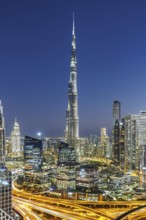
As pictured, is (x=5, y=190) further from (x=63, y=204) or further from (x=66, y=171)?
(x=66, y=171)

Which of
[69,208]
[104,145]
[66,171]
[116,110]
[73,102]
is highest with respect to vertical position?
[73,102]

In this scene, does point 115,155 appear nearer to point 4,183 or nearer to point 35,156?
point 35,156

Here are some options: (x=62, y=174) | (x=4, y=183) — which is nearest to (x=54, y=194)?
(x=62, y=174)

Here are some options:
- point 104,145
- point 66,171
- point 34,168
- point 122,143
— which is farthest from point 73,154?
point 104,145

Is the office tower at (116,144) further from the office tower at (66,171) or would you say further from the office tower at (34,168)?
the office tower at (34,168)

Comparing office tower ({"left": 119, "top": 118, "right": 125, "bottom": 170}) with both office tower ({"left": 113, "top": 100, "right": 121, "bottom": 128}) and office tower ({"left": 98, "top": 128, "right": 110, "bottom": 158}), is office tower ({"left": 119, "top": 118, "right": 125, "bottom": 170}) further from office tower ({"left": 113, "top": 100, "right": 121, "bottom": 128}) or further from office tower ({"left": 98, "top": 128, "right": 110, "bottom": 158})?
office tower ({"left": 113, "top": 100, "right": 121, "bottom": 128})
